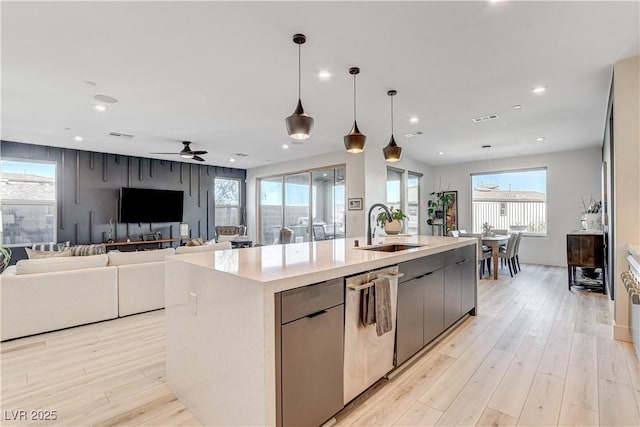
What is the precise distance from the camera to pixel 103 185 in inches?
Answer: 287

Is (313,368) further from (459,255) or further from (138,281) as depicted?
(138,281)

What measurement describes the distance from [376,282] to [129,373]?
2040mm

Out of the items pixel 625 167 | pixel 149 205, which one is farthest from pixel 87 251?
pixel 625 167

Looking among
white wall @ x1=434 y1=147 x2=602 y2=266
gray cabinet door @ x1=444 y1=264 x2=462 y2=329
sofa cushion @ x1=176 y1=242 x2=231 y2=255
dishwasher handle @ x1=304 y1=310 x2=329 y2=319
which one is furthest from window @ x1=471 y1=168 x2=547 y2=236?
dishwasher handle @ x1=304 y1=310 x2=329 y2=319

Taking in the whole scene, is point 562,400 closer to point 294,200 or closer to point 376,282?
point 376,282

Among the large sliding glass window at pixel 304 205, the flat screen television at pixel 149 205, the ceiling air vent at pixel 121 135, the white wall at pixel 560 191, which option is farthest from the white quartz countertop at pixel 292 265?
the white wall at pixel 560 191

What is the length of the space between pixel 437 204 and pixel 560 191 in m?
2.77

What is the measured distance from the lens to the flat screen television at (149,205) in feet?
24.5

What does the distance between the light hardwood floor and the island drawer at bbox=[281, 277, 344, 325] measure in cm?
74

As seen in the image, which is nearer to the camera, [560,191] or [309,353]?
[309,353]

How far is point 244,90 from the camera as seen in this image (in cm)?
370

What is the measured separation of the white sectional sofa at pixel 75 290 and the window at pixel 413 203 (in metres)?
6.03

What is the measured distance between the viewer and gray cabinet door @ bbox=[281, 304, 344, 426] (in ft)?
5.07

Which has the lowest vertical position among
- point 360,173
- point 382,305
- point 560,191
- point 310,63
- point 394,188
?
point 382,305
